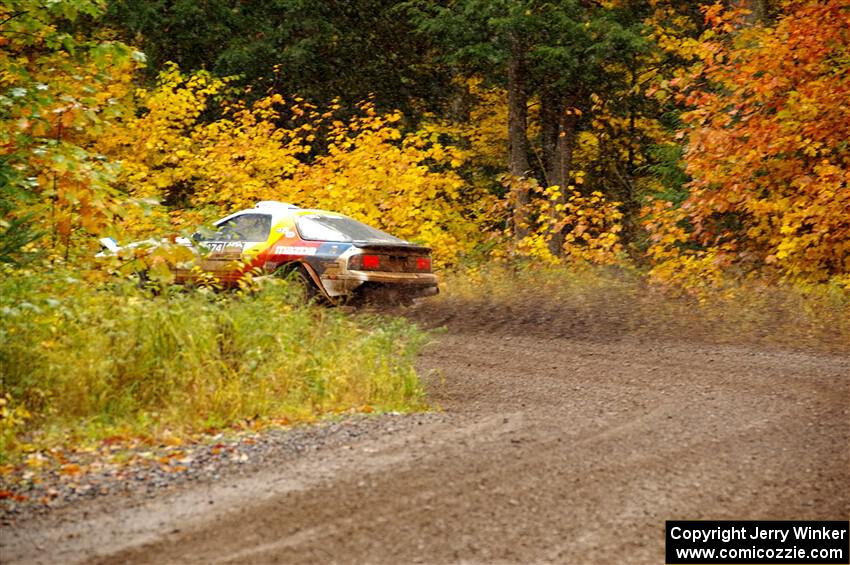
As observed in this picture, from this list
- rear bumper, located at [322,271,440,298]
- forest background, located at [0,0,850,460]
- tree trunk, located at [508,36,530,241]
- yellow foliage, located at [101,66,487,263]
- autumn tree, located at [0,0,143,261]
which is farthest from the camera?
tree trunk, located at [508,36,530,241]

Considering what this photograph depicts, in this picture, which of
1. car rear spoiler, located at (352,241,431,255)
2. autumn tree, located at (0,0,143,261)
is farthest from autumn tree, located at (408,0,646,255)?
autumn tree, located at (0,0,143,261)

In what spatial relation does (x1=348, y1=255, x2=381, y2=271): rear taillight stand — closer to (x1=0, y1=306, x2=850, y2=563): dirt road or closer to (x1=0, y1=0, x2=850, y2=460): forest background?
(x1=0, y1=0, x2=850, y2=460): forest background

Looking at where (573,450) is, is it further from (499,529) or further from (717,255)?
(717,255)

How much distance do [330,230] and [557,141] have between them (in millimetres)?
14057

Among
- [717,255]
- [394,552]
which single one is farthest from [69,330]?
[717,255]

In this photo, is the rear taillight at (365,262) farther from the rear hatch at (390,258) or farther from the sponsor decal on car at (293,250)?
the sponsor decal on car at (293,250)

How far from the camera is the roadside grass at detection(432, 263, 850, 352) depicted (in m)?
13.7

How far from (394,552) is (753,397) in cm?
537

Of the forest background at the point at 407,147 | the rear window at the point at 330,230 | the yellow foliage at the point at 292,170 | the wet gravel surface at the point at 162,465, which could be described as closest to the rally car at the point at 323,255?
the rear window at the point at 330,230

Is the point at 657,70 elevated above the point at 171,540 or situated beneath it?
elevated above

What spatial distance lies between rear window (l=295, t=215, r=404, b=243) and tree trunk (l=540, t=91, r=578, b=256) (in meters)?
9.92

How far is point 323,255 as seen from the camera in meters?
14.5

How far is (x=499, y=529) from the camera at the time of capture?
532 centimetres

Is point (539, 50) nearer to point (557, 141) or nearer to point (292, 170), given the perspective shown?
Answer: point (557, 141)
